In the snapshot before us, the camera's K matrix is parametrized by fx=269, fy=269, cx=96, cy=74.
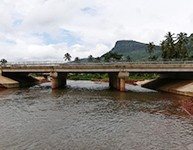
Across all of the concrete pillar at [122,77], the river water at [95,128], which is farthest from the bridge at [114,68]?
the river water at [95,128]

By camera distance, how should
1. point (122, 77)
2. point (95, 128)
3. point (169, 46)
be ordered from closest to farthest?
point (95, 128) → point (122, 77) → point (169, 46)

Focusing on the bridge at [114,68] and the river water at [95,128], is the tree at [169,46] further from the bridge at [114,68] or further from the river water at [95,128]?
the river water at [95,128]

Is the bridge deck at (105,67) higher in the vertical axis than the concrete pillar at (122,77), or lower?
higher

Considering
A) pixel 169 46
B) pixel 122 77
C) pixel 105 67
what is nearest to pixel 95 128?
pixel 122 77

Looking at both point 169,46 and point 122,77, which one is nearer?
point 122,77

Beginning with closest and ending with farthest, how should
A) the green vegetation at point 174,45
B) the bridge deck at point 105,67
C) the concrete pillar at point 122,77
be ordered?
the bridge deck at point 105,67 < the concrete pillar at point 122,77 < the green vegetation at point 174,45

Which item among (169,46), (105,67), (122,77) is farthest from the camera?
(169,46)

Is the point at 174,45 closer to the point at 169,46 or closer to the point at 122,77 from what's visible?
the point at 169,46

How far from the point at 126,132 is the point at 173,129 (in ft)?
18.5

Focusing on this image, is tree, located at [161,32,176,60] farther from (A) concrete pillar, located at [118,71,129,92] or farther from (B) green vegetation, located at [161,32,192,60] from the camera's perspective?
(A) concrete pillar, located at [118,71,129,92]

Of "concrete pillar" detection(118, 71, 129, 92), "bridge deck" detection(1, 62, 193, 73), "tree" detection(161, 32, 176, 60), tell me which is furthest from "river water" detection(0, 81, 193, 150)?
"tree" detection(161, 32, 176, 60)

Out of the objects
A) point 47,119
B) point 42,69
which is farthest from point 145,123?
point 42,69

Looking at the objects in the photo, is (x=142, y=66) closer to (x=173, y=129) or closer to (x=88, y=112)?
(x=88, y=112)

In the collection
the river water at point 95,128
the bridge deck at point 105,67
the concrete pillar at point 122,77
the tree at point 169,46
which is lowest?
the river water at point 95,128
